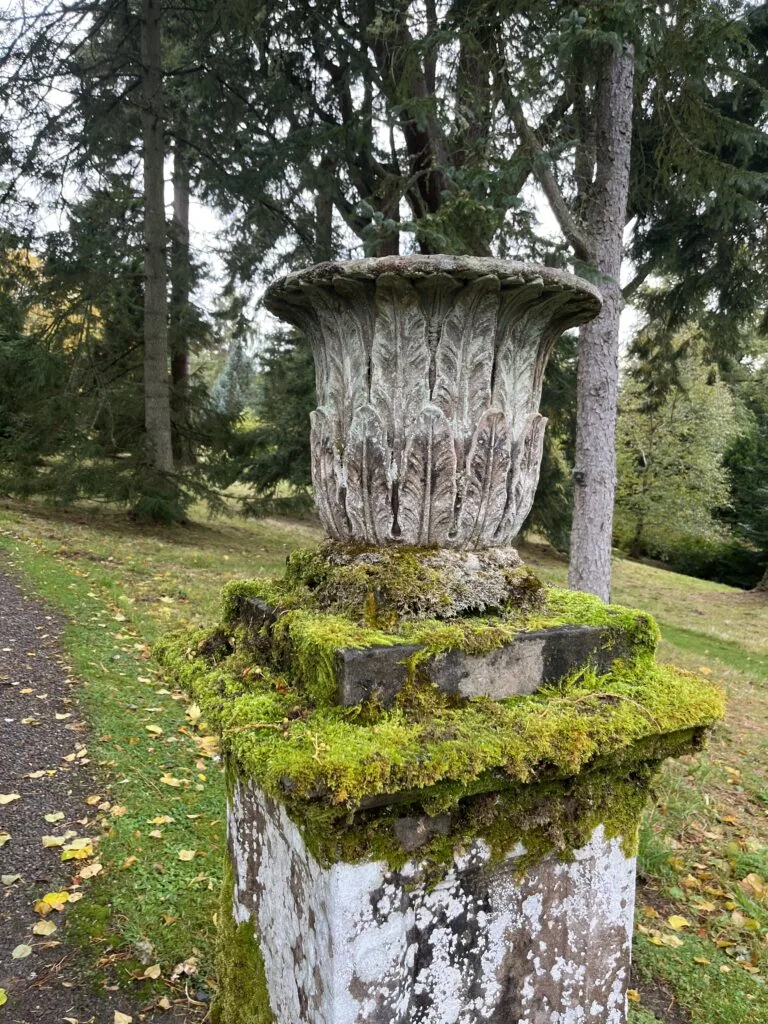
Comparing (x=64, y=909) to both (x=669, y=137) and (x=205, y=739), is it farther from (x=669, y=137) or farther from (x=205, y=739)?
(x=669, y=137)

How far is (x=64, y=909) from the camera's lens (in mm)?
2818

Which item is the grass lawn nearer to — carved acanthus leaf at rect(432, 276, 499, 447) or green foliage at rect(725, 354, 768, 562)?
carved acanthus leaf at rect(432, 276, 499, 447)

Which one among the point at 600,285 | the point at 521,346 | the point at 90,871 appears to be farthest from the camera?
the point at 600,285

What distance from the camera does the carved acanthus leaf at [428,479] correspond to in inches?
73.3

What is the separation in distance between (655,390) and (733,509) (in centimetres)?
908

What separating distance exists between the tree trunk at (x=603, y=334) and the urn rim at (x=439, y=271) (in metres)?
4.29

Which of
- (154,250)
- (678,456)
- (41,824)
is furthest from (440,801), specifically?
(678,456)

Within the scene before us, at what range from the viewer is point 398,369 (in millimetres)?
1876

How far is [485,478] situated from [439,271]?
0.58 m

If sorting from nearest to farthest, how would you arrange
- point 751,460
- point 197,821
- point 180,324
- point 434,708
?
1. point 434,708
2. point 197,821
3. point 180,324
4. point 751,460

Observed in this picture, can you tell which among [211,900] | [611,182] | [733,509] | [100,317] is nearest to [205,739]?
[211,900]

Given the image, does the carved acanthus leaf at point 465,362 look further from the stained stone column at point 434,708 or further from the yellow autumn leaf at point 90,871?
the yellow autumn leaf at point 90,871

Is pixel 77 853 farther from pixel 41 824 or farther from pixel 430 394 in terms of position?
pixel 430 394

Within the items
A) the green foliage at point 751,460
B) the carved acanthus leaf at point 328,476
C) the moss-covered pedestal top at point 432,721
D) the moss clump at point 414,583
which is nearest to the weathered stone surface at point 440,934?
the moss-covered pedestal top at point 432,721
